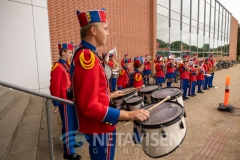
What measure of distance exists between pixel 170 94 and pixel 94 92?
1.99m

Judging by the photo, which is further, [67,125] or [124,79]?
[124,79]

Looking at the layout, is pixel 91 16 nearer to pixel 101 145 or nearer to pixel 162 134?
pixel 101 145

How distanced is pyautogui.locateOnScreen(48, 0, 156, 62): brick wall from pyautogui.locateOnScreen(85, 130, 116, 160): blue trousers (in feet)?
23.8

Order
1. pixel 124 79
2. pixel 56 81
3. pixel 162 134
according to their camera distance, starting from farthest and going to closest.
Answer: pixel 124 79
pixel 56 81
pixel 162 134

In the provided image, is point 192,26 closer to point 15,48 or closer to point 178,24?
point 178,24

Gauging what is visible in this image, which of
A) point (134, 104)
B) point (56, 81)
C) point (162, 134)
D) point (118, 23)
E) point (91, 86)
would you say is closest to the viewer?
point (91, 86)

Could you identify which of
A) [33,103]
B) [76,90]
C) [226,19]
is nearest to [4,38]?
[33,103]

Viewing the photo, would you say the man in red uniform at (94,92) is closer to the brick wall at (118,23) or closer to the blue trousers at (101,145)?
the blue trousers at (101,145)

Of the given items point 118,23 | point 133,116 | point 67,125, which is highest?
point 118,23

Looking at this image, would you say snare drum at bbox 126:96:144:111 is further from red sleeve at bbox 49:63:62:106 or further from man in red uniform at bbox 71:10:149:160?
man in red uniform at bbox 71:10:149:160

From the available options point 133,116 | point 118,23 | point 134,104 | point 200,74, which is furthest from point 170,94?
point 118,23

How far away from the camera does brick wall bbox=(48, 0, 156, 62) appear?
8.31m

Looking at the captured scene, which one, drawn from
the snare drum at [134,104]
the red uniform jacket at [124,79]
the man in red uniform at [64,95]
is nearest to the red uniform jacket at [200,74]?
the red uniform jacket at [124,79]

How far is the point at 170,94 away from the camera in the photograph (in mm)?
2896
